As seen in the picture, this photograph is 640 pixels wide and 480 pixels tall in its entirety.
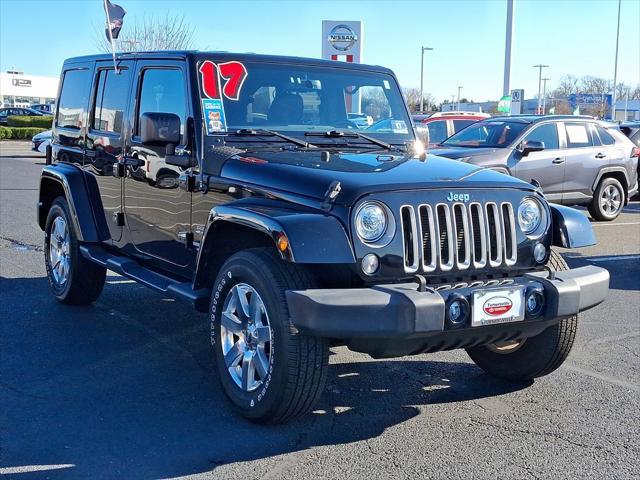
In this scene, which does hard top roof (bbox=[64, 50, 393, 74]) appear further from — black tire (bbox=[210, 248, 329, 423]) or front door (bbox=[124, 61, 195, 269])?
black tire (bbox=[210, 248, 329, 423])

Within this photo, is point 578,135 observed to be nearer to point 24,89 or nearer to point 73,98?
point 73,98

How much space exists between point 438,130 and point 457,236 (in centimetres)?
1321

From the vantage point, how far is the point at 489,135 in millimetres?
12523

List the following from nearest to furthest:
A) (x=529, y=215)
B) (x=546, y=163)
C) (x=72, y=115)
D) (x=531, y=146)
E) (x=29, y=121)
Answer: (x=529, y=215), (x=72, y=115), (x=531, y=146), (x=546, y=163), (x=29, y=121)

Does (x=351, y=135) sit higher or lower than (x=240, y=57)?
lower

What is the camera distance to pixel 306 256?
147 inches

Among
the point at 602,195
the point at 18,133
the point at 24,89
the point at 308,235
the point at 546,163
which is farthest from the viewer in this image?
the point at 24,89

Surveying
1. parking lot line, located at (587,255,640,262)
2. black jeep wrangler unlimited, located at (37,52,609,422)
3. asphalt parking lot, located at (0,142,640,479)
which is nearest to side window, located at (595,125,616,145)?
parking lot line, located at (587,255,640,262)

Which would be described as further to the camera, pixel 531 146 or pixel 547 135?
pixel 547 135

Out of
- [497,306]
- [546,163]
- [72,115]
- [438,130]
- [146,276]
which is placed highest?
[72,115]

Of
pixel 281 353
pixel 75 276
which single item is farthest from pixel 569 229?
pixel 75 276

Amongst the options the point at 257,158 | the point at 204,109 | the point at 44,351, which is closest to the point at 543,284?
the point at 257,158

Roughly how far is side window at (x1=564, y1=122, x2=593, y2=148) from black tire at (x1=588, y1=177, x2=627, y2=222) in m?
0.71

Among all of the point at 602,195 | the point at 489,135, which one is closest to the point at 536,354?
the point at 489,135
